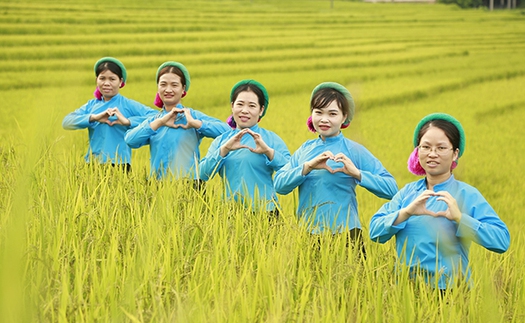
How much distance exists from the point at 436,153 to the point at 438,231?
0.26m

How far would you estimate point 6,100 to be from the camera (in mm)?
8742

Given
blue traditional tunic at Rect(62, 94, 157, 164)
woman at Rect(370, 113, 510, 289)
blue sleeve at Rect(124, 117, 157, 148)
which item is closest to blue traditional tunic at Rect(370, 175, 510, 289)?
woman at Rect(370, 113, 510, 289)

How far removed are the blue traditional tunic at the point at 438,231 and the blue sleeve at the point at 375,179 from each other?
0.27 m

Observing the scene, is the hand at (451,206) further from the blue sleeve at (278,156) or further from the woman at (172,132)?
the woman at (172,132)

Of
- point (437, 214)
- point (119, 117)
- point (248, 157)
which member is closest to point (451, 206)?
point (437, 214)

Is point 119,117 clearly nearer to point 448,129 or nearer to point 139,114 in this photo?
point 139,114

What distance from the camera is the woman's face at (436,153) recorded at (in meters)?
2.00

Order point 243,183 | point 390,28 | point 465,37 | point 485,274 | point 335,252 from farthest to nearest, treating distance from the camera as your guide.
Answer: point 390,28
point 465,37
point 243,183
point 335,252
point 485,274

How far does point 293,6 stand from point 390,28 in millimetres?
8649

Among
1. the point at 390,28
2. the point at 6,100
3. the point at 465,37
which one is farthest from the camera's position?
the point at 390,28

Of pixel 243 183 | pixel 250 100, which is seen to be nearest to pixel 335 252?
pixel 243 183

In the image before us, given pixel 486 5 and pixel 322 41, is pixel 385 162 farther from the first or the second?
pixel 486 5

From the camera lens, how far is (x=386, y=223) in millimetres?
1988

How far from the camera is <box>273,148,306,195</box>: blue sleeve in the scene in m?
2.39
